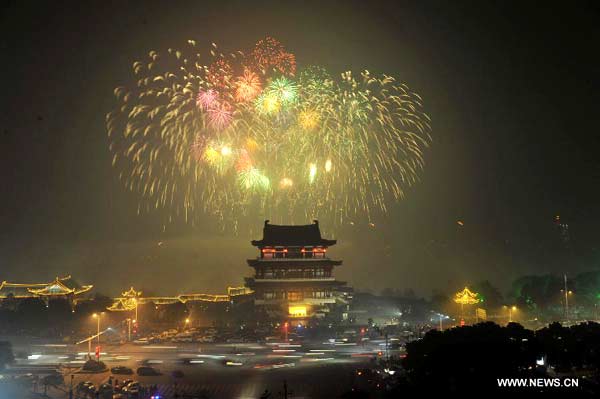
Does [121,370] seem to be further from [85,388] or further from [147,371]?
[85,388]

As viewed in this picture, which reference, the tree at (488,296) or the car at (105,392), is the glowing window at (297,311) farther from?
the car at (105,392)

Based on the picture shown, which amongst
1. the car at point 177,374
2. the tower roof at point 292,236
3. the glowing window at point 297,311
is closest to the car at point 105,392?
the car at point 177,374

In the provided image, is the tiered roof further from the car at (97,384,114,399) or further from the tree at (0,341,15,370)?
the car at (97,384,114,399)

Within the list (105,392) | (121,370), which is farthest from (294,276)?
(105,392)

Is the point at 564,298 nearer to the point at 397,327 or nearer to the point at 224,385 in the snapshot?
the point at 397,327

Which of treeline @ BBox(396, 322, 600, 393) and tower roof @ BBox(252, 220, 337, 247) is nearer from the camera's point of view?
treeline @ BBox(396, 322, 600, 393)

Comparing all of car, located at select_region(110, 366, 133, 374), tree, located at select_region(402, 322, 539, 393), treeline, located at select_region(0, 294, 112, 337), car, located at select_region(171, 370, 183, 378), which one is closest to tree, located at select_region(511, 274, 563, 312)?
tree, located at select_region(402, 322, 539, 393)

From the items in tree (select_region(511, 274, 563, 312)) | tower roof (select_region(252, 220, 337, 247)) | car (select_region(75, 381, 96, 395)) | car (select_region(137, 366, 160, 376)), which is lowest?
car (select_region(75, 381, 96, 395))

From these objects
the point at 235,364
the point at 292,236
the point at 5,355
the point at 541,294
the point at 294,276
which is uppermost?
the point at 292,236
